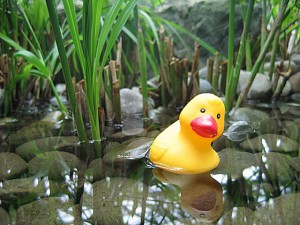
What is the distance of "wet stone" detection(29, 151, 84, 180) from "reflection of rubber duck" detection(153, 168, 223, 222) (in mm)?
333

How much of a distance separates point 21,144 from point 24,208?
703 mm

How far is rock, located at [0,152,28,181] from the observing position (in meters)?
1.34

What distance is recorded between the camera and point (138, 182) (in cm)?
128

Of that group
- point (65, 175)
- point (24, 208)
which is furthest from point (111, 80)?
point (24, 208)

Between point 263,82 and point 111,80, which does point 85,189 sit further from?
point 263,82

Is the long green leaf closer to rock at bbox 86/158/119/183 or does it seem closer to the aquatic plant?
the aquatic plant

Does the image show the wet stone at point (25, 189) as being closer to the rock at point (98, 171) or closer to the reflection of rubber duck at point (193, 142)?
the rock at point (98, 171)

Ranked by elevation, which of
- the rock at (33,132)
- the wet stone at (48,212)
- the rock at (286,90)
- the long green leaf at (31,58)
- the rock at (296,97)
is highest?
the long green leaf at (31,58)

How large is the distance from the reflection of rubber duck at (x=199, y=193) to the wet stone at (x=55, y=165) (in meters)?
0.33

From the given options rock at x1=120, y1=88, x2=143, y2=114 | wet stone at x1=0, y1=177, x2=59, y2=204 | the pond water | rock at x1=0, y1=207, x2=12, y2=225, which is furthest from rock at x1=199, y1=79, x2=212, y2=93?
rock at x1=0, y1=207, x2=12, y2=225

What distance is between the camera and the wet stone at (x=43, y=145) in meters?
1.59

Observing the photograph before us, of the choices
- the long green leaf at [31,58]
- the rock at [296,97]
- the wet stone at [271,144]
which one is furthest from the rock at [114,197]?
the rock at [296,97]

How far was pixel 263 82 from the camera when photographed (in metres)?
2.68

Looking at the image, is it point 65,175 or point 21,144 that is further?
point 21,144
